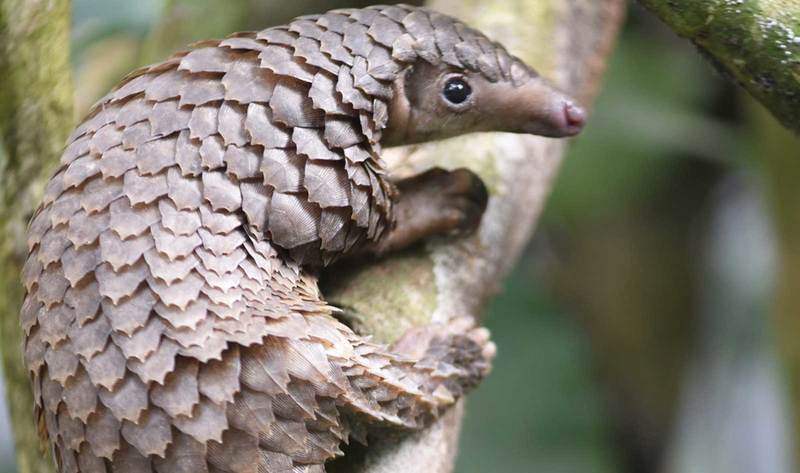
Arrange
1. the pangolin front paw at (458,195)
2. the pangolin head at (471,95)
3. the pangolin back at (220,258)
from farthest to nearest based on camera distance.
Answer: the pangolin front paw at (458,195) → the pangolin head at (471,95) → the pangolin back at (220,258)

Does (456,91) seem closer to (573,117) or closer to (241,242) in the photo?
(573,117)

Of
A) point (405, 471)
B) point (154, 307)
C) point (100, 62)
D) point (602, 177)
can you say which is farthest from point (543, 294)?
point (154, 307)

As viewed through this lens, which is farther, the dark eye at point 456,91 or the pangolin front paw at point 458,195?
the pangolin front paw at point 458,195

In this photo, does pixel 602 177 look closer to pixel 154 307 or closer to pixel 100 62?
pixel 100 62

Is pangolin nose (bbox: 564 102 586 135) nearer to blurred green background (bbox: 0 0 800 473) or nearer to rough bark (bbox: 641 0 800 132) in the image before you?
rough bark (bbox: 641 0 800 132)

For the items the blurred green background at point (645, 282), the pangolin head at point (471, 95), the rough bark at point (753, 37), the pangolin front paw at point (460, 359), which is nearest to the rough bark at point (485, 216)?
the pangolin front paw at point (460, 359)

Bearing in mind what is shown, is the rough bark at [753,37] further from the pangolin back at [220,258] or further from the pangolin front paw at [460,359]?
the pangolin front paw at [460,359]
